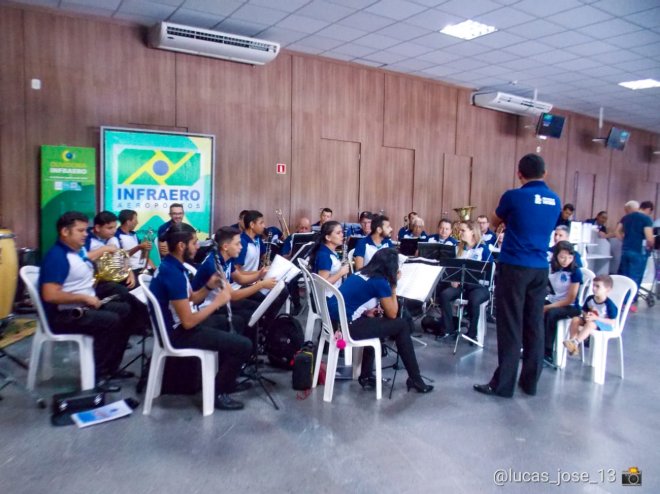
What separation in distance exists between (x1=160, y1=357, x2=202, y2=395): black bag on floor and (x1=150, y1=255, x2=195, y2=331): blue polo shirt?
0.48 meters

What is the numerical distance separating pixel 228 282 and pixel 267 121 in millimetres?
4119

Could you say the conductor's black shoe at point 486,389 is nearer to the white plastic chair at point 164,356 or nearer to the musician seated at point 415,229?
the white plastic chair at point 164,356

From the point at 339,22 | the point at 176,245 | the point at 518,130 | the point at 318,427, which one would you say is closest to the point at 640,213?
the point at 518,130

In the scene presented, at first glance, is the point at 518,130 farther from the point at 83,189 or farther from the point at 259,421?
the point at 259,421

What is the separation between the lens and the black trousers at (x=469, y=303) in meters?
4.87

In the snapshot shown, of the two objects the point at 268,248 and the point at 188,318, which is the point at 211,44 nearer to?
the point at 268,248

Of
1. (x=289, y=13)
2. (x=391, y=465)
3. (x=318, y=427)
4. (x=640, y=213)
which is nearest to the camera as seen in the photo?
(x=391, y=465)

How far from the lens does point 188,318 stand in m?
2.92

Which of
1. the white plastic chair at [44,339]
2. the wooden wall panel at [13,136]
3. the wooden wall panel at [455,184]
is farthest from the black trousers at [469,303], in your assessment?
the wooden wall panel at [13,136]

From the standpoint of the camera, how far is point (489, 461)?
265cm

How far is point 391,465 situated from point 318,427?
0.57m

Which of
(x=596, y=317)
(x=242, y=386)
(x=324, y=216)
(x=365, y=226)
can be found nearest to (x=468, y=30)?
(x=365, y=226)

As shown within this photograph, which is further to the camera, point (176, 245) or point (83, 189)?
point (83, 189)

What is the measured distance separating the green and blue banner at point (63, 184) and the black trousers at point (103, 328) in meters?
2.70
